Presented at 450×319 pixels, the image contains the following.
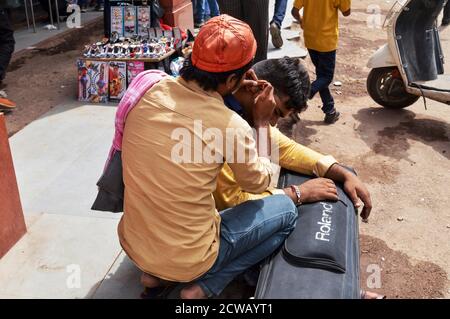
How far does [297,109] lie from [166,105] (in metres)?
0.83

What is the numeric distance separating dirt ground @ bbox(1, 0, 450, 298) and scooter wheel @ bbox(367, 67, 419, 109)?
0.12m

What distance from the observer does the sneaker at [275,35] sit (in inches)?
241

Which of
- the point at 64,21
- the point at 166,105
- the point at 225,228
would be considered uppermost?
the point at 166,105

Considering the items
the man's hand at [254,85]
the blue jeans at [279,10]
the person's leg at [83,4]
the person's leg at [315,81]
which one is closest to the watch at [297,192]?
the man's hand at [254,85]

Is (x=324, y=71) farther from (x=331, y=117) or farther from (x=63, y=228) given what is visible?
(x=63, y=228)

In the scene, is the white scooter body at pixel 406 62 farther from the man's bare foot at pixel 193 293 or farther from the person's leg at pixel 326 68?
the man's bare foot at pixel 193 293

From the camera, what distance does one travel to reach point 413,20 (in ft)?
14.6

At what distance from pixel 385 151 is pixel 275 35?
8.96 feet

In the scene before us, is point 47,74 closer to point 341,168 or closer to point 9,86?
point 9,86

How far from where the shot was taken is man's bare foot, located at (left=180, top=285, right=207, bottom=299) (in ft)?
6.49

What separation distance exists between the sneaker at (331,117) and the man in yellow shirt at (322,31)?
0.20 metres

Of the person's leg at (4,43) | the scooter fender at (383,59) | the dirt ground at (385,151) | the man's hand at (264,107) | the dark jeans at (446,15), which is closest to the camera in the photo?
the man's hand at (264,107)

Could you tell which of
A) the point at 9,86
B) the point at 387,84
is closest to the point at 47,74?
the point at 9,86

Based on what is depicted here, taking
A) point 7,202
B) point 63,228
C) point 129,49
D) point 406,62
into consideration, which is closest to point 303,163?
point 63,228
